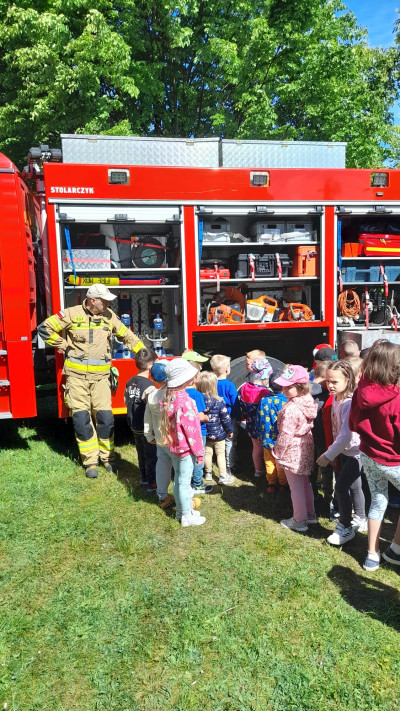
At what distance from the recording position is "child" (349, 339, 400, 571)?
9.95 feet

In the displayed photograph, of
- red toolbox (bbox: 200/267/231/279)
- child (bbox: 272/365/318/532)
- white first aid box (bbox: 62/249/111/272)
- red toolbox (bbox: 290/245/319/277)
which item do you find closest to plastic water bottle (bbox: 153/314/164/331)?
red toolbox (bbox: 200/267/231/279)

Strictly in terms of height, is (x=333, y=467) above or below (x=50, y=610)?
above

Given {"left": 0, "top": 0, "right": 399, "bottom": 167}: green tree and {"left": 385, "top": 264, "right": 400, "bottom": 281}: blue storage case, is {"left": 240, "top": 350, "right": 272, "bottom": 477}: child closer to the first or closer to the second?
{"left": 385, "top": 264, "right": 400, "bottom": 281}: blue storage case

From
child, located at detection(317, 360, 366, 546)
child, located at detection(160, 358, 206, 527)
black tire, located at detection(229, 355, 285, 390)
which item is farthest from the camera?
black tire, located at detection(229, 355, 285, 390)

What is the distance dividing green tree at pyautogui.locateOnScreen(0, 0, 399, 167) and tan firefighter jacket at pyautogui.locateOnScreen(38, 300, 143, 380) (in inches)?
265

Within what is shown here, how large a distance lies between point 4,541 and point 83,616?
3.83ft

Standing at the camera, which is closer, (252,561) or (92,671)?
(92,671)

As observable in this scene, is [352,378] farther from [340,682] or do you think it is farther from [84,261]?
[84,261]

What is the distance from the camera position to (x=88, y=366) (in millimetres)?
5199

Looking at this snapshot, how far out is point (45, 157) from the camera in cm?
610

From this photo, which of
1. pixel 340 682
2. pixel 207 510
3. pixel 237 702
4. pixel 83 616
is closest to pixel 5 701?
pixel 83 616

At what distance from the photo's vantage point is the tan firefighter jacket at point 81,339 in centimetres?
515

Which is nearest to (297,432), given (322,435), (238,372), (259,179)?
(322,435)

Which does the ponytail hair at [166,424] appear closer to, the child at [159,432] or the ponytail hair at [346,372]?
the child at [159,432]
